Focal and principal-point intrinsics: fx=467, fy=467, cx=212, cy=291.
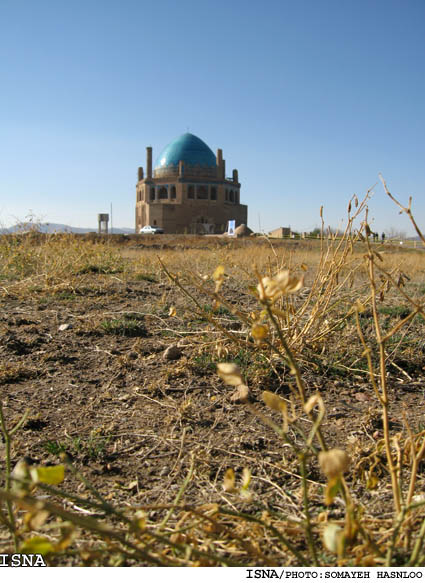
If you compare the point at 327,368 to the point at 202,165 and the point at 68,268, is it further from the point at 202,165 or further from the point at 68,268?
the point at 202,165

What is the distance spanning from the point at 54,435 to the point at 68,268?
130 inches

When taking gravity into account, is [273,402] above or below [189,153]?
below

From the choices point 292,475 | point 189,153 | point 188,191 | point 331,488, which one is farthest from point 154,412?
point 189,153

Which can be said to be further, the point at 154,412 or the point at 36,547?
the point at 154,412

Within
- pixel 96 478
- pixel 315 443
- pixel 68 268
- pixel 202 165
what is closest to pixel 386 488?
pixel 315 443

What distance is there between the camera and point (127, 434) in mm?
1660

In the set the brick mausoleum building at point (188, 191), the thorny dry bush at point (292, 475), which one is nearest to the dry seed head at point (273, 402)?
the thorny dry bush at point (292, 475)

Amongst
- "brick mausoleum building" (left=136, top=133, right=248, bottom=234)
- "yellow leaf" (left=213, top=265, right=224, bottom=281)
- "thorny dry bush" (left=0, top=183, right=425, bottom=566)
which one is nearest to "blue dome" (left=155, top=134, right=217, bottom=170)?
"brick mausoleum building" (left=136, top=133, right=248, bottom=234)

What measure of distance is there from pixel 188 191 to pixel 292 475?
37.7m

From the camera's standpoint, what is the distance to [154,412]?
1837mm

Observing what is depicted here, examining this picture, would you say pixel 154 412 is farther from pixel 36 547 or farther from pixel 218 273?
pixel 36 547

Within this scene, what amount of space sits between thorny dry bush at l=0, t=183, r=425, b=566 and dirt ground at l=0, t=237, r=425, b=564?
3 cm

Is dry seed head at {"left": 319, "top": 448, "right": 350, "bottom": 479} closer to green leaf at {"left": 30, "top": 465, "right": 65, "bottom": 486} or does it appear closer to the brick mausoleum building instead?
green leaf at {"left": 30, "top": 465, "right": 65, "bottom": 486}

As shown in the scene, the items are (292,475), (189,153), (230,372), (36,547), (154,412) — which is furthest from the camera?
(189,153)
